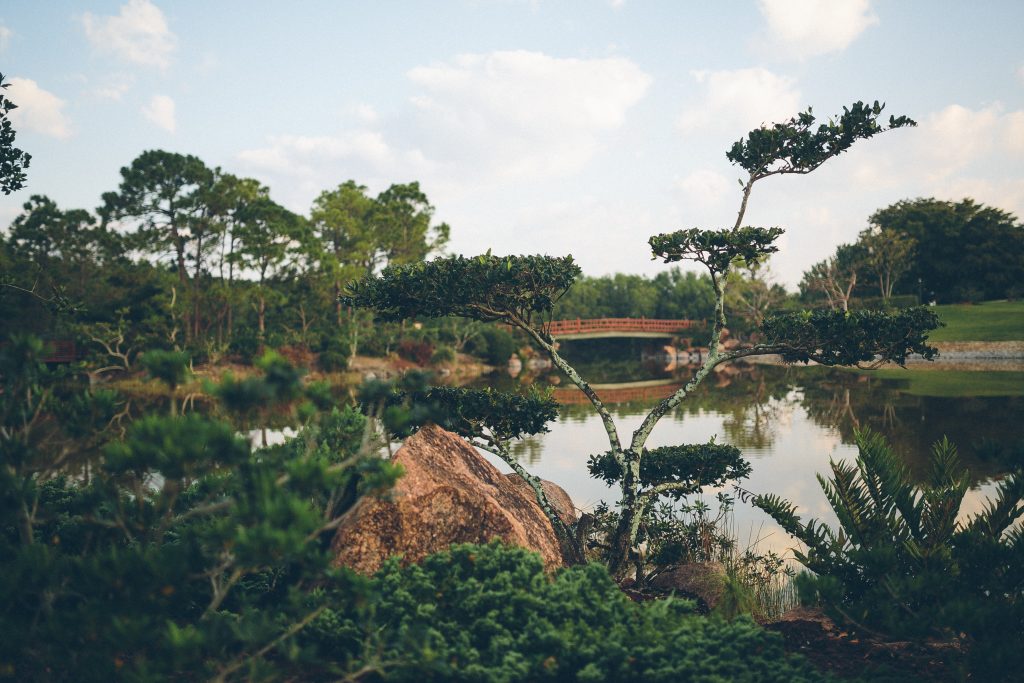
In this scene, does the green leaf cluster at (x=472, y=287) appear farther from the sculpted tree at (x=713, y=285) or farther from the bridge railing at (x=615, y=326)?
the bridge railing at (x=615, y=326)

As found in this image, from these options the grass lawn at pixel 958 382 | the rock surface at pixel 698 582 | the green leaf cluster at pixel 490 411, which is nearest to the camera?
the rock surface at pixel 698 582

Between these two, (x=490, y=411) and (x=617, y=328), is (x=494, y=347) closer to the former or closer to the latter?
(x=617, y=328)

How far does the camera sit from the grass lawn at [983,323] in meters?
41.5

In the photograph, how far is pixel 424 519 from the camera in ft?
20.2

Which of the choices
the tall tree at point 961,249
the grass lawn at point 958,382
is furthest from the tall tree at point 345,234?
the tall tree at point 961,249

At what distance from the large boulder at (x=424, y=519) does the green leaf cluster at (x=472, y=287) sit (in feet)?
5.53

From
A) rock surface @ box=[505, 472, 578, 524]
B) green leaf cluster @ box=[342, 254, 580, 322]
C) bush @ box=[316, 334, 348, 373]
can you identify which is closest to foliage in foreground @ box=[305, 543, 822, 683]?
green leaf cluster @ box=[342, 254, 580, 322]

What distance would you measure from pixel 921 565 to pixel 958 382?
93.0ft

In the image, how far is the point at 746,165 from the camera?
8.72 m

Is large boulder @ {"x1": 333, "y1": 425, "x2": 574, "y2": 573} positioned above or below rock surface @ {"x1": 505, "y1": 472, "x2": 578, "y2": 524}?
above

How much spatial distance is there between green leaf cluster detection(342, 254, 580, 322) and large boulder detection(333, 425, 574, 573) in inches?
66.4

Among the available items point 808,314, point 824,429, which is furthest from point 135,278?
point 808,314

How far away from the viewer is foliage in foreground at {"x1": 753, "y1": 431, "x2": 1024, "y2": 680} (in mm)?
4398

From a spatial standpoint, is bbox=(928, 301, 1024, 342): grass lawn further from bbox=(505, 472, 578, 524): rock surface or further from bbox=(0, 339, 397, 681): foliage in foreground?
bbox=(0, 339, 397, 681): foliage in foreground
